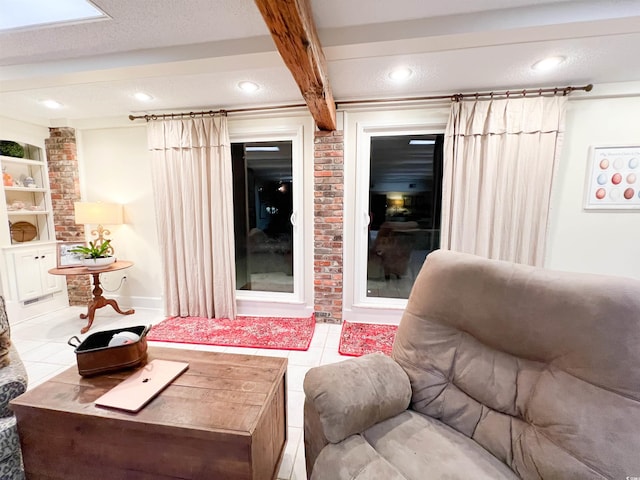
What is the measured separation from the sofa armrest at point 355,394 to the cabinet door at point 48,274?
3746 mm

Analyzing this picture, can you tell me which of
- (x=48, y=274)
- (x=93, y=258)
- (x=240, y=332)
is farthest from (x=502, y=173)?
(x=48, y=274)

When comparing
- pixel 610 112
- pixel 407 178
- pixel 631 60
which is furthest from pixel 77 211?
pixel 610 112

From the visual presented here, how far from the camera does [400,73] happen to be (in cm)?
213

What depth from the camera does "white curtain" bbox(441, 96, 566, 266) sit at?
91.7 inches

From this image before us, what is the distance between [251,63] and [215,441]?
223 cm

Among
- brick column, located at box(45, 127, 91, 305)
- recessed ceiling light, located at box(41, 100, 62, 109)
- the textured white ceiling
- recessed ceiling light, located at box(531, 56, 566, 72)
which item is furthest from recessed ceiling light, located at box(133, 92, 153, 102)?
recessed ceiling light, located at box(531, 56, 566, 72)

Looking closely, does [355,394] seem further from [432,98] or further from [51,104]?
[51,104]

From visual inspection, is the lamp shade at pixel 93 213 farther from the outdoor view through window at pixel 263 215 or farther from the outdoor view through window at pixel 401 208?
the outdoor view through window at pixel 401 208

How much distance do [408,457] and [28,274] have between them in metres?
4.13

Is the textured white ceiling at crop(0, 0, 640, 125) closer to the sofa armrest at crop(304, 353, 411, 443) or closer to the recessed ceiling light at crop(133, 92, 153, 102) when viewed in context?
the recessed ceiling light at crop(133, 92, 153, 102)

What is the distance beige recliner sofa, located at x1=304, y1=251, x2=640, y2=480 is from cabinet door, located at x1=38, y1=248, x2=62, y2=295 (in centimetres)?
376

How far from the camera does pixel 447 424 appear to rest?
1102mm

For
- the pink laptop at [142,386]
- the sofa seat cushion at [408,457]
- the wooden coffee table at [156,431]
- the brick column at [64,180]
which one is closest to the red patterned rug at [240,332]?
the pink laptop at [142,386]

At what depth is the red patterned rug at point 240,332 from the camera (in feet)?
8.25
